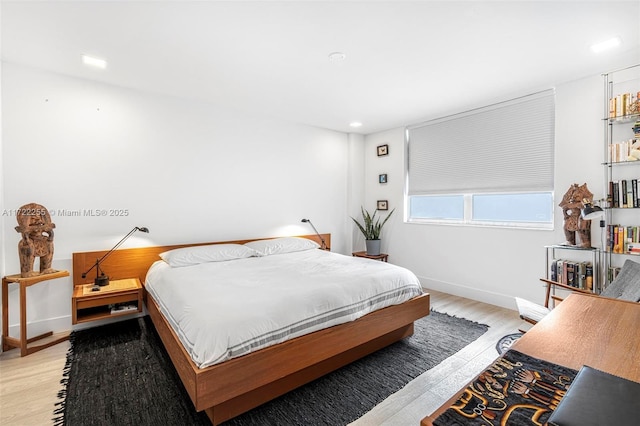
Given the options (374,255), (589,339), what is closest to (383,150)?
(374,255)

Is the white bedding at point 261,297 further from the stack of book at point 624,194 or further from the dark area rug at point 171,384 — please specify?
the stack of book at point 624,194

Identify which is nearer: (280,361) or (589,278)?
(280,361)

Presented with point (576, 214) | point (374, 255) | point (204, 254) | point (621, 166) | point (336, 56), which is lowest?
point (374, 255)

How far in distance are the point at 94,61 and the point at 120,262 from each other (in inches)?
79.9

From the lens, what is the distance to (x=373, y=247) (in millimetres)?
4938

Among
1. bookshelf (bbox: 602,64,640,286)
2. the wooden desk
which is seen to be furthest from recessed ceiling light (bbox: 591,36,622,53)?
the wooden desk

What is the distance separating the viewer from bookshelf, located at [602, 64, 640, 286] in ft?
8.78

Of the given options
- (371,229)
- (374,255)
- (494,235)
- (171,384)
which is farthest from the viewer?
(371,229)

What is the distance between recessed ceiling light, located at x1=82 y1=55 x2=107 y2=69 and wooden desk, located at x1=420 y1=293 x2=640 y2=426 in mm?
3593

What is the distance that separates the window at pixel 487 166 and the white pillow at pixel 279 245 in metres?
1.85

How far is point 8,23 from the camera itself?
2.22 metres

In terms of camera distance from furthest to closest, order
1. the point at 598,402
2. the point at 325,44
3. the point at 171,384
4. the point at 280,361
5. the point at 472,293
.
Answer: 1. the point at 472,293
2. the point at 325,44
3. the point at 171,384
4. the point at 280,361
5. the point at 598,402

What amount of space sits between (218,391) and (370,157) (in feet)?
14.9

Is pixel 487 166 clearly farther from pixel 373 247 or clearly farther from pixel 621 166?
pixel 373 247
